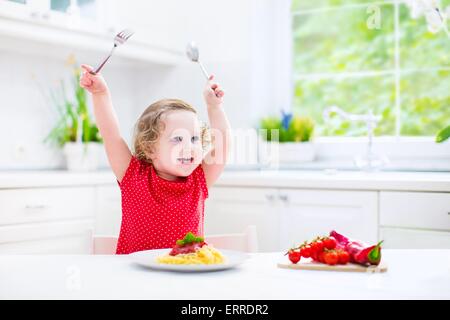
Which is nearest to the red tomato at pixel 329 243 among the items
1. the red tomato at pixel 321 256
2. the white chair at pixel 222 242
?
the red tomato at pixel 321 256

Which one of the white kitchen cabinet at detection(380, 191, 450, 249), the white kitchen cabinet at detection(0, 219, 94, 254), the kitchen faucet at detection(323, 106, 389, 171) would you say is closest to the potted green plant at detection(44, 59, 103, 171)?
the white kitchen cabinet at detection(0, 219, 94, 254)

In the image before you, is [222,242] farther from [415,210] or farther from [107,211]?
[107,211]

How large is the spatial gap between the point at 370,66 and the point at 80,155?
1.46 m

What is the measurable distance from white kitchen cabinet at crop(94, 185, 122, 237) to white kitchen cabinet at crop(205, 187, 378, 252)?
39 centimetres

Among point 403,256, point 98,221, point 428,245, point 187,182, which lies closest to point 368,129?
point 428,245

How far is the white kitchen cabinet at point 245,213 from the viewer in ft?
8.51

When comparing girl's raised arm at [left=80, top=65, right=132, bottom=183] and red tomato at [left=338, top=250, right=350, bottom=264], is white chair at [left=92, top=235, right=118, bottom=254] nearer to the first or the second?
girl's raised arm at [left=80, top=65, right=132, bottom=183]

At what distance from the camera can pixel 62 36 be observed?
106 inches

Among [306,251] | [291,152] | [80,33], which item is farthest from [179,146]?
[291,152]

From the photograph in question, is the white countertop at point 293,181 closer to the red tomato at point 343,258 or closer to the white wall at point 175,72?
the white wall at point 175,72

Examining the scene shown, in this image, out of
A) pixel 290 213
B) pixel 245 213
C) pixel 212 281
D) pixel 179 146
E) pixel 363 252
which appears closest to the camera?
pixel 212 281

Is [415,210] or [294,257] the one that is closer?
[294,257]

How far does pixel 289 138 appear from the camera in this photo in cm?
316

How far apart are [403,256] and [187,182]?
0.58 m
